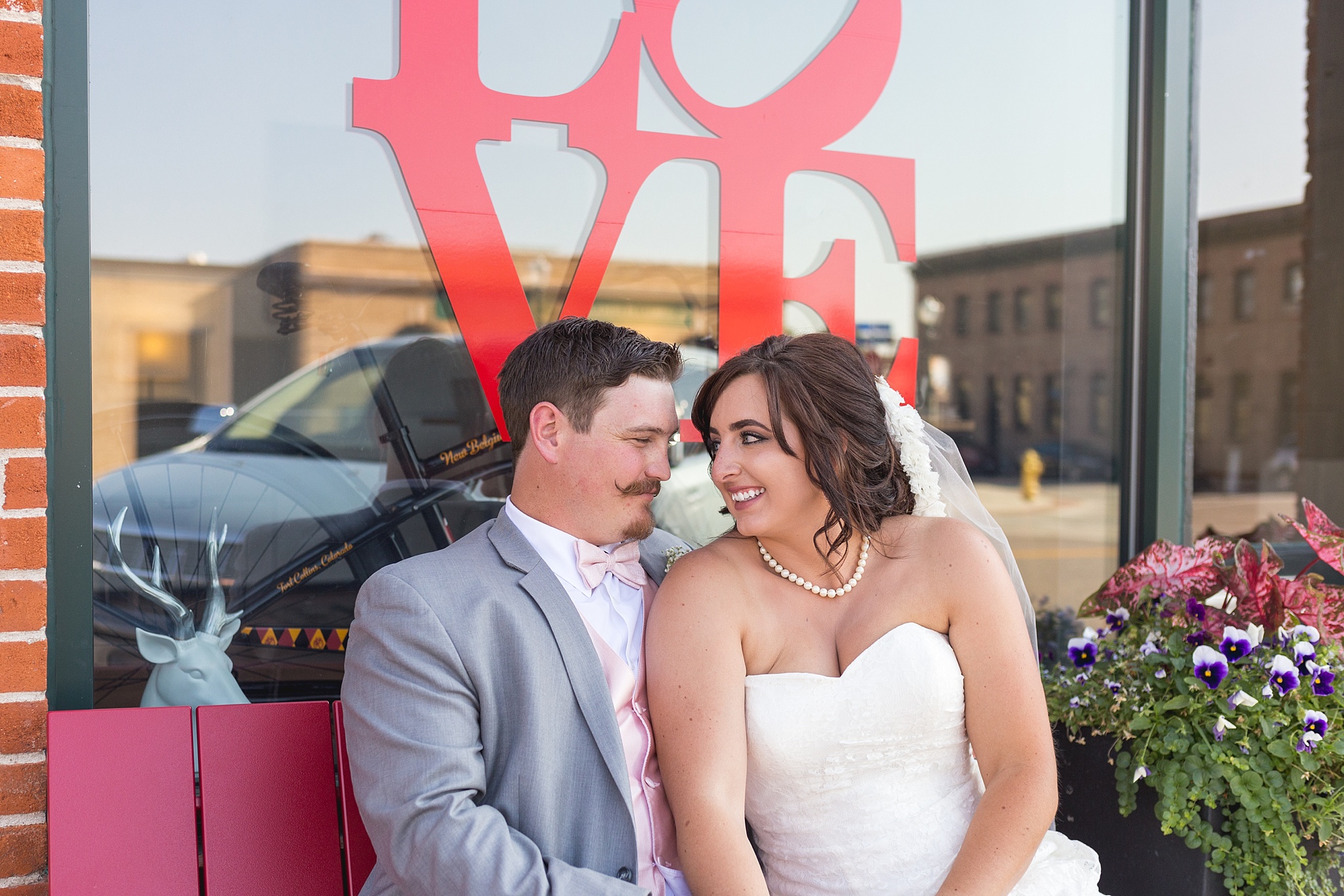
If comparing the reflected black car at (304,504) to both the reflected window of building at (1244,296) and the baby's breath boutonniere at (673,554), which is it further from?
the reflected window of building at (1244,296)

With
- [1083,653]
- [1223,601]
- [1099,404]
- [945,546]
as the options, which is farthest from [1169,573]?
[1099,404]

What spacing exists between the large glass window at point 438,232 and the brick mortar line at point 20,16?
1.15ft

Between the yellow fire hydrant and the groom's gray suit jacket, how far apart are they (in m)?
2.18

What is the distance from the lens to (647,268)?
2.76 meters

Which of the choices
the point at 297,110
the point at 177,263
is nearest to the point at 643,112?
the point at 297,110

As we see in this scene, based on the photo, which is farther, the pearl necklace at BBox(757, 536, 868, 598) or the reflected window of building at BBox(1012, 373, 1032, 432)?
the reflected window of building at BBox(1012, 373, 1032, 432)

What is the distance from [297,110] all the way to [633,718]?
67.4 inches

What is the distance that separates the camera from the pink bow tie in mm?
1898

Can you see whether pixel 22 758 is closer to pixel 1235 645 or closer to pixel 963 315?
pixel 1235 645

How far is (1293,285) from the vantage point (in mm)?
A: 9008

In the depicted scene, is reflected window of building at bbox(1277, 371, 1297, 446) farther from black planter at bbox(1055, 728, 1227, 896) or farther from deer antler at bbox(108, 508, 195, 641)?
deer antler at bbox(108, 508, 195, 641)

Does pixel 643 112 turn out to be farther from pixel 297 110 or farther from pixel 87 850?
pixel 87 850

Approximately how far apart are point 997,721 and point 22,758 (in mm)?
1856

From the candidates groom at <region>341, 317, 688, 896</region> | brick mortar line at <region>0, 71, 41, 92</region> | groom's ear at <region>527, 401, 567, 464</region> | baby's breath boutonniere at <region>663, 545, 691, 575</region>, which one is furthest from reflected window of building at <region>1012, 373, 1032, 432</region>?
brick mortar line at <region>0, 71, 41, 92</region>
